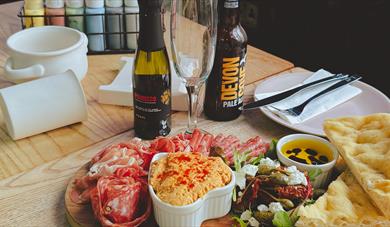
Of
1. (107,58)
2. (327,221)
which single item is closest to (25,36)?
(107,58)

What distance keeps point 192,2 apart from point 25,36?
1.69 feet

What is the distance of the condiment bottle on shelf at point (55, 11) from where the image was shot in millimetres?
1504

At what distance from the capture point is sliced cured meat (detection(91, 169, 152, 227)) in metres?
0.88

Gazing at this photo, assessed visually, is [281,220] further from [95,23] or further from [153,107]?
[95,23]

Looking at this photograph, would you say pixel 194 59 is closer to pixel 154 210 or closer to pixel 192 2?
pixel 192 2

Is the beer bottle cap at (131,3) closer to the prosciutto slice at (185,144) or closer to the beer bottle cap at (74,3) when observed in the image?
the beer bottle cap at (74,3)

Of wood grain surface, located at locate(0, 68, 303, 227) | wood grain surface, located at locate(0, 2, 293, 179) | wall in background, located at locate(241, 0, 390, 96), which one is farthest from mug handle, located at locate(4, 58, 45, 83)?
wall in background, located at locate(241, 0, 390, 96)

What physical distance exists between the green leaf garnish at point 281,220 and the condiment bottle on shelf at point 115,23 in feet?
2.80

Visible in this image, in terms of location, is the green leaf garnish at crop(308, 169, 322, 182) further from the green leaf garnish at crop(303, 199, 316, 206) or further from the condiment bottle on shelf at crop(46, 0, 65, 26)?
the condiment bottle on shelf at crop(46, 0, 65, 26)

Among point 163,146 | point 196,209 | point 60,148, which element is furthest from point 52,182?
point 196,209

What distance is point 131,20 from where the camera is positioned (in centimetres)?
154

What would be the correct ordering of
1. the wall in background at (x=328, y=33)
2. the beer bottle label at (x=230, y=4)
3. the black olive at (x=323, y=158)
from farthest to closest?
the wall in background at (x=328, y=33)
the beer bottle label at (x=230, y=4)
the black olive at (x=323, y=158)

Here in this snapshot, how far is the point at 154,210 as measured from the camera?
89cm

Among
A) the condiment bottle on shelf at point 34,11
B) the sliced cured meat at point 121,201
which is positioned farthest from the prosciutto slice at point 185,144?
the condiment bottle on shelf at point 34,11
